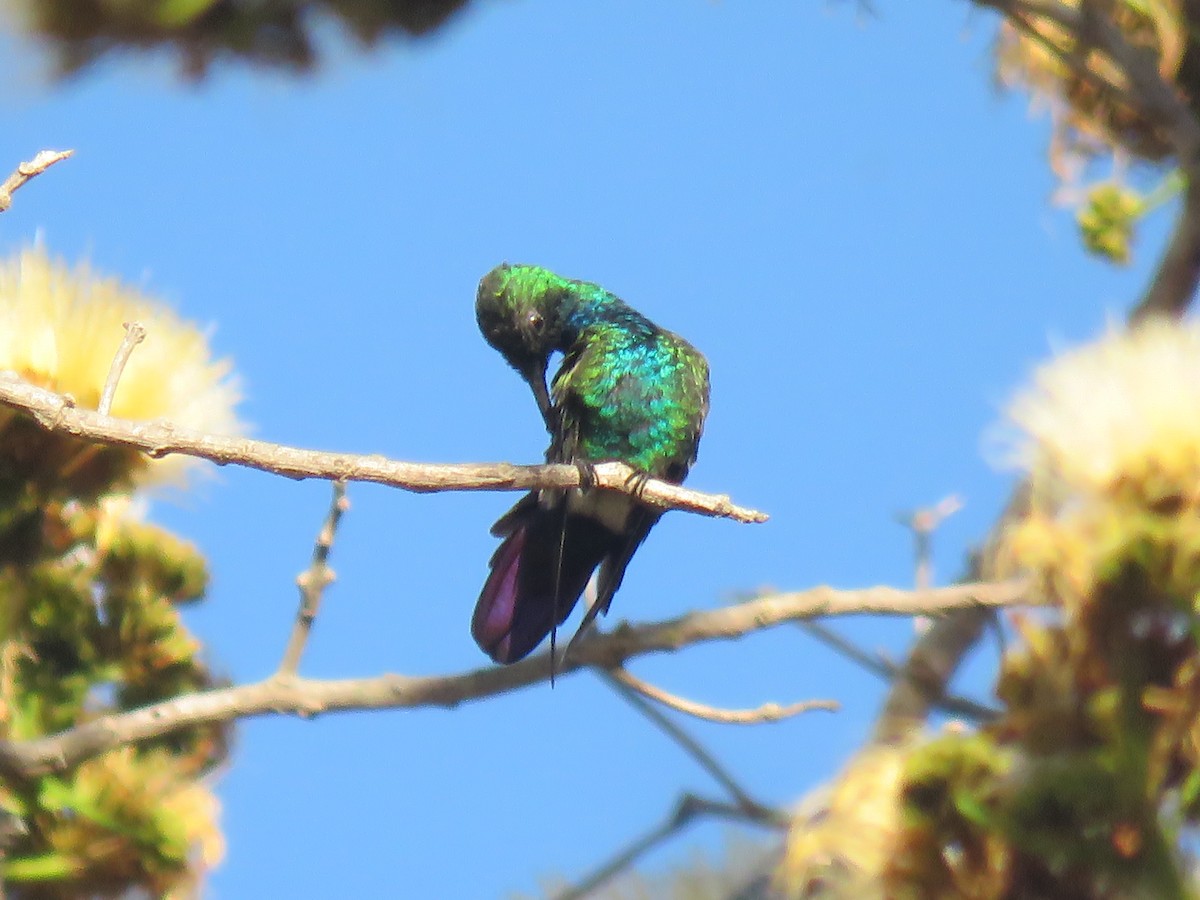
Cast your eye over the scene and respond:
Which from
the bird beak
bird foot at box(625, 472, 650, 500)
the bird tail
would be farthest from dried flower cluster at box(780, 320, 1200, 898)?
the bird beak

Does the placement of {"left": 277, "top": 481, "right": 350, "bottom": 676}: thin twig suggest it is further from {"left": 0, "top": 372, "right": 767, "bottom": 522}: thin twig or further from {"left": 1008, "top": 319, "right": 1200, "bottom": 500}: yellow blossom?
{"left": 1008, "top": 319, "right": 1200, "bottom": 500}: yellow blossom

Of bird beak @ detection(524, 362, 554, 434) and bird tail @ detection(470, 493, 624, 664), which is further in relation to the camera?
bird beak @ detection(524, 362, 554, 434)

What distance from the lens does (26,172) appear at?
188 cm

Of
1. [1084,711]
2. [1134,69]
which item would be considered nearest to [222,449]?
[1084,711]

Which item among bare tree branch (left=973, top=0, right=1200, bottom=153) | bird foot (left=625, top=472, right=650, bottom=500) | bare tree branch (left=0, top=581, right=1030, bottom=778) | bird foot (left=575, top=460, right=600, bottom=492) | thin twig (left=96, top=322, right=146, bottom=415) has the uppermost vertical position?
bare tree branch (left=973, top=0, right=1200, bottom=153)

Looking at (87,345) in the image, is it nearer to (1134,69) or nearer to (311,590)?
(311,590)

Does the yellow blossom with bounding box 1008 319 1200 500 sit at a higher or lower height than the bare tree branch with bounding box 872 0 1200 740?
lower

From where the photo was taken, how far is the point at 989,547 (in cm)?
291

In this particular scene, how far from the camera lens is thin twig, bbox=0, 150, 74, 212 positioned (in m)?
1.85

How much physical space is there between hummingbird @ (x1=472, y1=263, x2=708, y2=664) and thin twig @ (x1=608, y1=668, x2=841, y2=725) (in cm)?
58

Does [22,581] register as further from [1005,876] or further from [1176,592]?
[1176,592]

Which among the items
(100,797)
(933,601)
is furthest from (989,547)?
(100,797)

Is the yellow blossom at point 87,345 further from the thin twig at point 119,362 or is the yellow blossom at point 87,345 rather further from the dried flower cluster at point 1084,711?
the dried flower cluster at point 1084,711

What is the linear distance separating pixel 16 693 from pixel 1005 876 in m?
1.55
